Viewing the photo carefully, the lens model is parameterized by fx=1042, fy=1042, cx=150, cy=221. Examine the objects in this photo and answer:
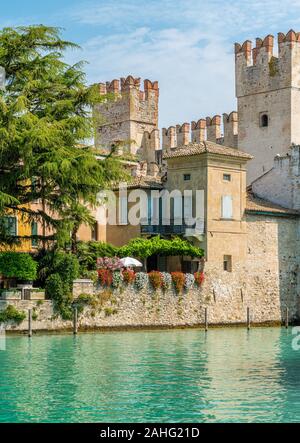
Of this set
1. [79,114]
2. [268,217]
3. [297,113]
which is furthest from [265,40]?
A: [79,114]

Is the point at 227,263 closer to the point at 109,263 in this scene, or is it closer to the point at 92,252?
the point at 92,252

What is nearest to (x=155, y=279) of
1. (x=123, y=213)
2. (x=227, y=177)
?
(x=123, y=213)

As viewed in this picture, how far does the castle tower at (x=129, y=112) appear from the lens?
56.1 metres

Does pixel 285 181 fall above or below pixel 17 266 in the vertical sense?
above

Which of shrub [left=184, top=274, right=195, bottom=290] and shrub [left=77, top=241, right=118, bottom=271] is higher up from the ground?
shrub [left=77, top=241, right=118, bottom=271]

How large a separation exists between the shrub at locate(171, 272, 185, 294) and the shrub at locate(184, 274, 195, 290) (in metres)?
0.17

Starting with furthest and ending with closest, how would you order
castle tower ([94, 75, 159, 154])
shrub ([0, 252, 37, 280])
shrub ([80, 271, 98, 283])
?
castle tower ([94, 75, 159, 154]) < shrub ([80, 271, 98, 283]) < shrub ([0, 252, 37, 280])

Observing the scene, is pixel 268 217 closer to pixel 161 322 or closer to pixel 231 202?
pixel 231 202

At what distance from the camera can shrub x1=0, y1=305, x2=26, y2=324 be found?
107 ft

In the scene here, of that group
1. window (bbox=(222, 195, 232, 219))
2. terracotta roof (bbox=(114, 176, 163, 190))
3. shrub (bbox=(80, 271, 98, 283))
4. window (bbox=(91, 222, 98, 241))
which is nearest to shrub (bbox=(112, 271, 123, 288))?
shrub (bbox=(80, 271, 98, 283))

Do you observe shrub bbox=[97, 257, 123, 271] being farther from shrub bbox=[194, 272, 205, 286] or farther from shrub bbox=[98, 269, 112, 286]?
shrub bbox=[194, 272, 205, 286]

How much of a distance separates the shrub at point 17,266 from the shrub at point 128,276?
325cm

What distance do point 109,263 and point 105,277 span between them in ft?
2.56

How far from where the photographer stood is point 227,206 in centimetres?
4012
